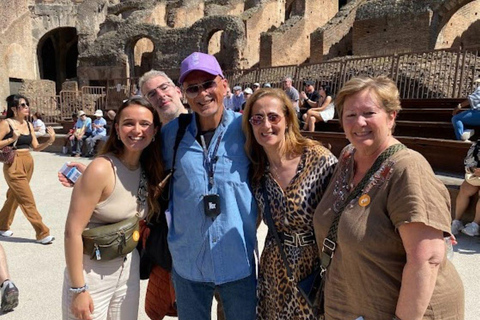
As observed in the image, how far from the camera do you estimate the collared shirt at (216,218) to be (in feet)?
6.50

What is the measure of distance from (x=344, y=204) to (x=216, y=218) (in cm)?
66

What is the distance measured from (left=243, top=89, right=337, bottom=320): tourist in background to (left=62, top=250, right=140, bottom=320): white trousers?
0.76 m

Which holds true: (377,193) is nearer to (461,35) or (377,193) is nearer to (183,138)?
(183,138)

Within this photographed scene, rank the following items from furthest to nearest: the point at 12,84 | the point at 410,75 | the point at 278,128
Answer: the point at 12,84 < the point at 410,75 < the point at 278,128

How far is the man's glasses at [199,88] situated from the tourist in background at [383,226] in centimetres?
68

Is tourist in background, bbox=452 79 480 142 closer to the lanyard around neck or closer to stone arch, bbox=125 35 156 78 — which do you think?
the lanyard around neck

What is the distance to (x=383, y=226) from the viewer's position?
4.75 ft

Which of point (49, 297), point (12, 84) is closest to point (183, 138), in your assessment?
point (49, 297)

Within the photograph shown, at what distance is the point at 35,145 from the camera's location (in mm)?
5148

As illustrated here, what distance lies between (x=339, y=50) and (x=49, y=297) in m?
19.2

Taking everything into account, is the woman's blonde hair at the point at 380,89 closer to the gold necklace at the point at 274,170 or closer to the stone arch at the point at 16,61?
the gold necklace at the point at 274,170

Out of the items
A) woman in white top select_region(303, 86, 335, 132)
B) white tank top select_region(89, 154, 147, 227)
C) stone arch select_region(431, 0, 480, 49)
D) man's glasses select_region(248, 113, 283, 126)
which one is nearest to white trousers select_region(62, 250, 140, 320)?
white tank top select_region(89, 154, 147, 227)

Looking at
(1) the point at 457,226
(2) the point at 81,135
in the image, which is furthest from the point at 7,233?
(2) the point at 81,135

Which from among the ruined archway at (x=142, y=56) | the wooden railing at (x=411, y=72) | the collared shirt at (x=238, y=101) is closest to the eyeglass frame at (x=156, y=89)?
the wooden railing at (x=411, y=72)
